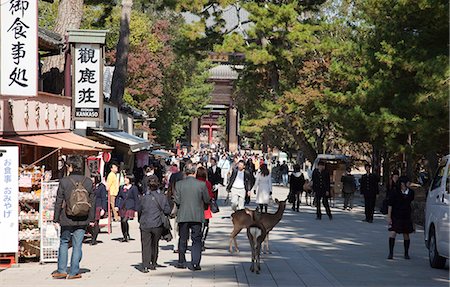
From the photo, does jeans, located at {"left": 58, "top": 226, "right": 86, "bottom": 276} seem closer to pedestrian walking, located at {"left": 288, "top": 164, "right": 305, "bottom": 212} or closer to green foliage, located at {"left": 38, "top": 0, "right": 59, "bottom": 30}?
pedestrian walking, located at {"left": 288, "top": 164, "right": 305, "bottom": 212}

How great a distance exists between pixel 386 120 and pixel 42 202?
1467cm

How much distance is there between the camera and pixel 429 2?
2366 cm

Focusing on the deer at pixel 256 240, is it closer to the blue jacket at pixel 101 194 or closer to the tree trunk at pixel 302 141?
the blue jacket at pixel 101 194

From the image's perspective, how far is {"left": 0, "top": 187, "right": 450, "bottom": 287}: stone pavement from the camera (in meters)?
12.9

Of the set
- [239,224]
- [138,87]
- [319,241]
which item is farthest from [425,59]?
[138,87]

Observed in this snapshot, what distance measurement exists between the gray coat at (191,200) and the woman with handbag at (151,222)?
0.23 m

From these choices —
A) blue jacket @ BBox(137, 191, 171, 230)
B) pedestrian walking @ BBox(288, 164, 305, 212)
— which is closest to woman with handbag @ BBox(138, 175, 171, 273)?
blue jacket @ BBox(137, 191, 171, 230)

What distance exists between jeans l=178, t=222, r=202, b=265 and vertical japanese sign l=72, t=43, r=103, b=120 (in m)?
11.4

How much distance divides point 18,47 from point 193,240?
5.09 meters

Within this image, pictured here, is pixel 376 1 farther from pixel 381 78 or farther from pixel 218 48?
pixel 218 48

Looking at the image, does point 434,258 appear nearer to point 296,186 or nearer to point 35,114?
point 35,114

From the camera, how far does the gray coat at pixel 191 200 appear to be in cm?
1426

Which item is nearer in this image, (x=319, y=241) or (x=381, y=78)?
(x=319, y=241)

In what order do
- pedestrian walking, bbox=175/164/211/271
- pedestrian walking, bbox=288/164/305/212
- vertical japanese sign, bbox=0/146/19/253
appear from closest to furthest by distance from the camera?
pedestrian walking, bbox=175/164/211/271, vertical japanese sign, bbox=0/146/19/253, pedestrian walking, bbox=288/164/305/212
